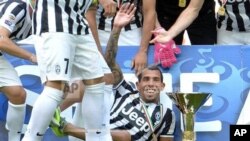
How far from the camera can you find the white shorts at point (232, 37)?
19.1 feet

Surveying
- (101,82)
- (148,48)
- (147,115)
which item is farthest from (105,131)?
(148,48)

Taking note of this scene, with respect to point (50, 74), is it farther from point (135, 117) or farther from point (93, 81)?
point (135, 117)

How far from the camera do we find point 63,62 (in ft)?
13.3

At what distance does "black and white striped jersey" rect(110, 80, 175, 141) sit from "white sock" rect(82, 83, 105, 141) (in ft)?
3.16

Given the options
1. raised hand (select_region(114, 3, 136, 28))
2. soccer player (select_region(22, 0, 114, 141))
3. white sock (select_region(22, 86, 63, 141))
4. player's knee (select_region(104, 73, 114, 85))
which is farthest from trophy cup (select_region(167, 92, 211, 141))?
white sock (select_region(22, 86, 63, 141))

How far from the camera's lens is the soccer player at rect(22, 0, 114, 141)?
158 inches

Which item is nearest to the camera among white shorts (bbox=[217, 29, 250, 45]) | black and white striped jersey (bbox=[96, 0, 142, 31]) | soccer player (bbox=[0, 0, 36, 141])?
soccer player (bbox=[0, 0, 36, 141])

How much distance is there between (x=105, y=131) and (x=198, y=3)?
5.12 feet

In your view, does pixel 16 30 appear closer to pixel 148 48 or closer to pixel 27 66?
pixel 27 66

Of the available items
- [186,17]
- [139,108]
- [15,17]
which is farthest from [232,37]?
[15,17]

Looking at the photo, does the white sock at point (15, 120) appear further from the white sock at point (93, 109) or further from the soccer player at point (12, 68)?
the white sock at point (93, 109)

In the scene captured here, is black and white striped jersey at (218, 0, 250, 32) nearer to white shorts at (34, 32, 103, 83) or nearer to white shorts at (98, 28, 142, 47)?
white shorts at (98, 28, 142, 47)

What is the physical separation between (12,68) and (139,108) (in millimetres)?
1013

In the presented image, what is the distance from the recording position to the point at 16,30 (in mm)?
5324
